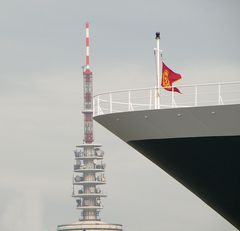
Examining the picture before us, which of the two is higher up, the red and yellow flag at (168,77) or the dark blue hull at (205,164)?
the red and yellow flag at (168,77)

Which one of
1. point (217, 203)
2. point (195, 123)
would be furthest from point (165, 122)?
point (217, 203)

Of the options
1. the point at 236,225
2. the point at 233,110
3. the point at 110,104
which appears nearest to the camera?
the point at 233,110

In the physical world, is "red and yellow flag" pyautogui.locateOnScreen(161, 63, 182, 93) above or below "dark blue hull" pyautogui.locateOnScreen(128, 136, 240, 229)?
above

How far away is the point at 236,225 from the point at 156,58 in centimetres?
1068

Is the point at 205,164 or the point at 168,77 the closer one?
the point at 205,164

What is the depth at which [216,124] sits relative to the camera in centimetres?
5381

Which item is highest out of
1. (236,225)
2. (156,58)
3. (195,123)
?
(156,58)

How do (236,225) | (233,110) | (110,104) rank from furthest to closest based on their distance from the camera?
(236,225), (110,104), (233,110)

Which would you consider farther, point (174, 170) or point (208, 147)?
point (174, 170)

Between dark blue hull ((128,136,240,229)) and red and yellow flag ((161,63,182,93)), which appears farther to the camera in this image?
red and yellow flag ((161,63,182,93))

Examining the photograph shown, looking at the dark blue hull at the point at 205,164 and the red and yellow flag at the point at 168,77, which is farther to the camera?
the red and yellow flag at the point at 168,77

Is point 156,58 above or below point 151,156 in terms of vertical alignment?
above

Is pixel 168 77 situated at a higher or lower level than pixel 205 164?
higher

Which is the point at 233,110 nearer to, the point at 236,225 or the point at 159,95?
the point at 159,95
